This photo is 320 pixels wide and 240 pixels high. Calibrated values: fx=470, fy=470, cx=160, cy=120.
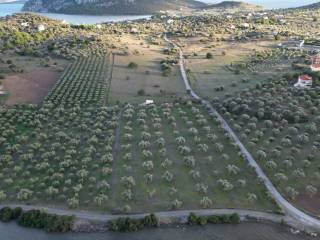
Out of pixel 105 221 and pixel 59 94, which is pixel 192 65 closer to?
pixel 59 94

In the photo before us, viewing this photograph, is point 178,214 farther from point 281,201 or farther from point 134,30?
point 134,30

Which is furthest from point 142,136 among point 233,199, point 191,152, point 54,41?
point 54,41

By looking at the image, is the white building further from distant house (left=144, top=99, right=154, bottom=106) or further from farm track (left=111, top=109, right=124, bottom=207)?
farm track (left=111, top=109, right=124, bottom=207)

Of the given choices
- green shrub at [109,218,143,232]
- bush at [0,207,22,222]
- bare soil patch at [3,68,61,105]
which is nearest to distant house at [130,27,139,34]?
bare soil patch at [3,68,61,105]

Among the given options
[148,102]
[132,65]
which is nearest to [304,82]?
[148,102]

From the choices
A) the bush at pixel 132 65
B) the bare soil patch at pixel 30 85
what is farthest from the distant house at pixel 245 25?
the bare soil patch at pixel 30 85
